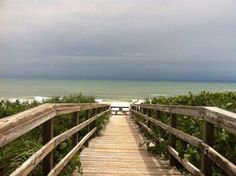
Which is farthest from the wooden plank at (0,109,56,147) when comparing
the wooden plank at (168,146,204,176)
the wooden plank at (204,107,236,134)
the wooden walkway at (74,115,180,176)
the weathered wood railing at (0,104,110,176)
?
the wooden walkway at (74,115,180,176)

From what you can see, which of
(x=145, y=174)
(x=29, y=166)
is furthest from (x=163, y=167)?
(x=29, y=166)

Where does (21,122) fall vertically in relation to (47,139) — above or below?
above

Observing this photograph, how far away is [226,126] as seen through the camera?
331cm

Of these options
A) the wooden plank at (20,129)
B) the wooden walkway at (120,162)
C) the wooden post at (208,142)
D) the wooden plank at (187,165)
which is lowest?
the wooden walkway at (120,162)

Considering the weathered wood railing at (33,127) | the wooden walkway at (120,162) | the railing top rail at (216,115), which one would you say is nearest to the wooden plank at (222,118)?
the railing top rail at (216,115)

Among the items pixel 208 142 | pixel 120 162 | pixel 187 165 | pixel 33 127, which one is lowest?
pixel 120 162

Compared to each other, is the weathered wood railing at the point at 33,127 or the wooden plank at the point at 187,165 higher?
the weathered wood railing at the point at 33,127

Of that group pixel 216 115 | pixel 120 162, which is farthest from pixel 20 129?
pixel 120 162

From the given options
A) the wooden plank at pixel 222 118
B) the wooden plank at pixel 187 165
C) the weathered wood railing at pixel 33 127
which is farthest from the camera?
the wooden plank at pixel 187 165

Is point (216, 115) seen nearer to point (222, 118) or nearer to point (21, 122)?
point (222, 118)

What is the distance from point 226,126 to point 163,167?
10.8 ft

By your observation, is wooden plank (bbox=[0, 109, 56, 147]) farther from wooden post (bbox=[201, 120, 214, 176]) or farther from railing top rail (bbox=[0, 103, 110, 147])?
wooden post (bbox=[201, 120, 214, 176])

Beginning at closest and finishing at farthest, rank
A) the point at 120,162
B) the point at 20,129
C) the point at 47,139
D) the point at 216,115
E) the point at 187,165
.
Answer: the point at 20,129 → the point at 216,115 → the point at 47,139 → the point at 187,165 → the point at 120,162

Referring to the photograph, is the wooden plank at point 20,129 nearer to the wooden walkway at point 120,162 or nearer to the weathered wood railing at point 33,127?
the weathered wood railing at point 33,127
